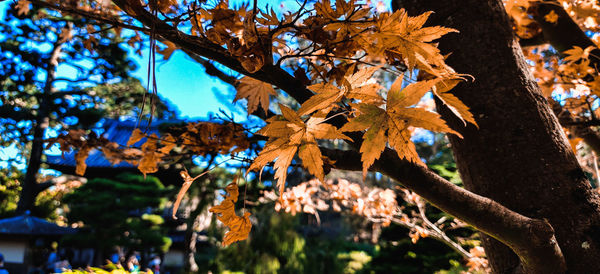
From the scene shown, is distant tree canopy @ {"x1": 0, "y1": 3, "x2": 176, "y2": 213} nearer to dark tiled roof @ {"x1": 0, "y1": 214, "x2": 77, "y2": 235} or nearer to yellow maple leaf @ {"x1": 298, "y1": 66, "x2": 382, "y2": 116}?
dark tiled roof @ {"x1": 0, "y1": 214, "x2": 77, "y2": 235}

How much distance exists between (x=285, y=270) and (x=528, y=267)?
5.97 meters

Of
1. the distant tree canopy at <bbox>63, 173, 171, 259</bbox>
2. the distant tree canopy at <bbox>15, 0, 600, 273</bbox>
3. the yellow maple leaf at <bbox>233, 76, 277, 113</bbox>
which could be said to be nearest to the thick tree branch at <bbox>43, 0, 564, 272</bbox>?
the distant tree canopy at <bbox>15, 0, 600, 273</bbox>

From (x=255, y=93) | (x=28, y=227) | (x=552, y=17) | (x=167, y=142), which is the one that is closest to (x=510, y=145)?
(x=255, y=93)

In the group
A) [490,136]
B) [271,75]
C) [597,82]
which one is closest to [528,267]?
[490,136]

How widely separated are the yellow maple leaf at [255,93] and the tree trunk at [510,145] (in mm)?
429

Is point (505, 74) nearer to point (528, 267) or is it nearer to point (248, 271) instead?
point (528, 267)

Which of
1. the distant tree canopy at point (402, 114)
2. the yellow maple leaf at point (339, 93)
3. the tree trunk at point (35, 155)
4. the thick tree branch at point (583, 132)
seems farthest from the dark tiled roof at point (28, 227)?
the thick tree branch at point (583, 132)

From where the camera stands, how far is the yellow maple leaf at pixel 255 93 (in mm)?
753

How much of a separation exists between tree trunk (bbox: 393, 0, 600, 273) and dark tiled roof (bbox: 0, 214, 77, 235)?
1050cm

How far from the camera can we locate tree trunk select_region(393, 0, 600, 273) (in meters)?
0.65

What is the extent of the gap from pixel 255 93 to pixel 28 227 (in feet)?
33.7

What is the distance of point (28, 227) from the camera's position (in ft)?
26.6

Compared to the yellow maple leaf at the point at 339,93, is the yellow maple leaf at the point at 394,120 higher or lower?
lower

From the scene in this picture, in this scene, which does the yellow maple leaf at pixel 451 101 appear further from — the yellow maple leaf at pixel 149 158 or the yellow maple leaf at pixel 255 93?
the yellow maple leaf at pixel 149 158
